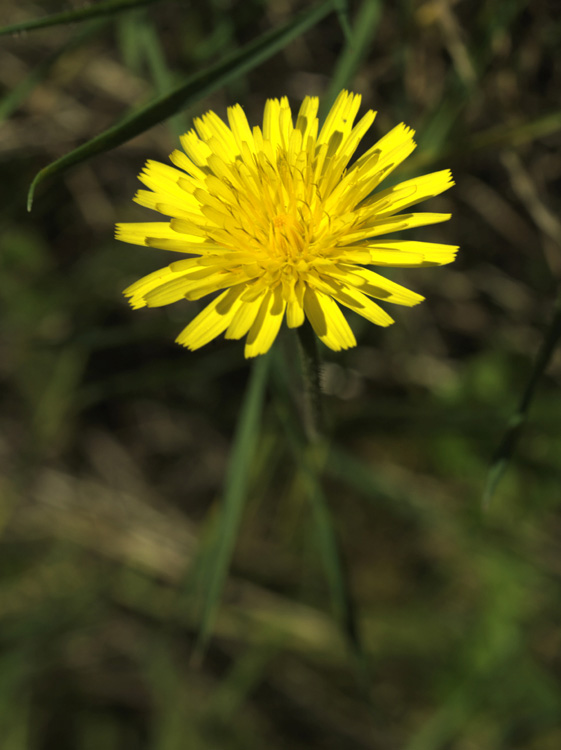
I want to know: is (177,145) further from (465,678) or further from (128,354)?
(465,678)

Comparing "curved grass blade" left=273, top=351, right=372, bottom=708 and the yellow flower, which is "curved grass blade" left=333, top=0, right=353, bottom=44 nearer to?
the yellow flower

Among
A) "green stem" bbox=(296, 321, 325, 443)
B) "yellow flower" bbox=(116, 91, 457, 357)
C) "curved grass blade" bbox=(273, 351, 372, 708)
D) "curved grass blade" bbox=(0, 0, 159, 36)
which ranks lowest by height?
"curved grass blade" bbox=(273, 351, 372, 708)

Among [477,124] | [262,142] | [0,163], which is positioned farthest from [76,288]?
[477,124]

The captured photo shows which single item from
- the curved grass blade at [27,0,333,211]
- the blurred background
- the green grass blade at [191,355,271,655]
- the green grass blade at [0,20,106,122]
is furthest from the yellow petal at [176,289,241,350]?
the green grass blade at [0,20,106,122]

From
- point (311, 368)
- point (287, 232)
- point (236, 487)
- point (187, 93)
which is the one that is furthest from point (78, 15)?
point (236, 487)

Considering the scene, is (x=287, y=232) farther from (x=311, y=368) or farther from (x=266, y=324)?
(x=311, y=368)
